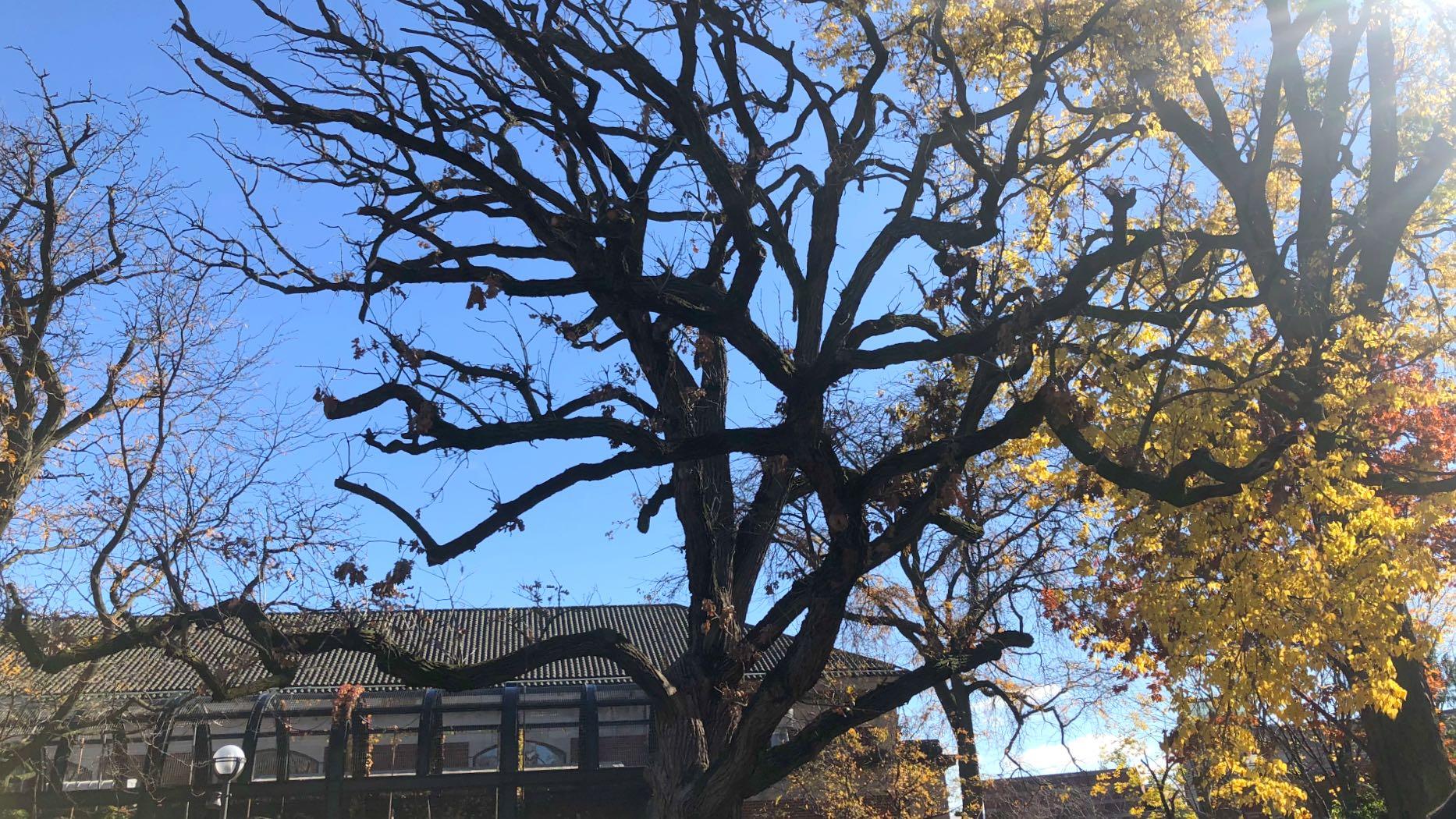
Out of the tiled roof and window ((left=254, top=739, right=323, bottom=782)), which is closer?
window ((left=254, top=739, right=323, bottom=782))

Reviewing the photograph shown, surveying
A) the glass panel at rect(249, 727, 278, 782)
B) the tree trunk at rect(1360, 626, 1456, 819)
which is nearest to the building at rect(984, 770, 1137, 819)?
the tree trunk at rect(1360, 626, 1456, 819)

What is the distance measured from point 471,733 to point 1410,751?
46.5 feet

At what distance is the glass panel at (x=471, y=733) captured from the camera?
17.3m

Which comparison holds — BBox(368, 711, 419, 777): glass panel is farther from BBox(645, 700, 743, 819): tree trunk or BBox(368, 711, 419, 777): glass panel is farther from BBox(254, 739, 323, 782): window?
BBox(645, 700, 743, 819): tree trunk

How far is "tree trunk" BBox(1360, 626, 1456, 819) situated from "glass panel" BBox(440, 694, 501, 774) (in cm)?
1274

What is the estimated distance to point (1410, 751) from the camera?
28.0 feet

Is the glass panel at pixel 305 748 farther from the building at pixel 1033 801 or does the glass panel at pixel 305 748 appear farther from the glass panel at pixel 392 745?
the building at pixel 1033 801

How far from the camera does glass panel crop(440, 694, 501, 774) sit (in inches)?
680

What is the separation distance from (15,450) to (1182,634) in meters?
12.7

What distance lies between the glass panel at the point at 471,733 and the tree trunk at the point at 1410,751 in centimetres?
1274

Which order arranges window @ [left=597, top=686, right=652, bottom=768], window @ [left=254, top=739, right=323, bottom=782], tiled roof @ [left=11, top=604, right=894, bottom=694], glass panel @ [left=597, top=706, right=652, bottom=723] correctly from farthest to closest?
tiled roof @ [left=11, top=604, right=894, bottom=694] → window @ [left=254, top=739, right=323, bottom=782] → glass panel @ [left=597, top=706, right=652, bottom=723] → window @ [left=597, top=686, right=652, bottom=768]

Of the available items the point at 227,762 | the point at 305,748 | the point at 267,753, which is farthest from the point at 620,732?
the point at 227,762

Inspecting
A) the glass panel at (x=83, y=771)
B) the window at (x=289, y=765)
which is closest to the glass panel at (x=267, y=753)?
the window at (x=289, y=765)

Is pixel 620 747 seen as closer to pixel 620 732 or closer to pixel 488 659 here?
pixel 620 732
